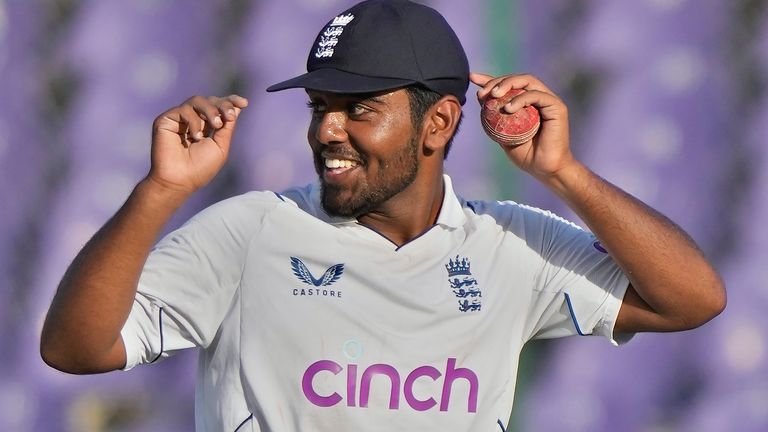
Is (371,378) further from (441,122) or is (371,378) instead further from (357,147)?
(441,122)

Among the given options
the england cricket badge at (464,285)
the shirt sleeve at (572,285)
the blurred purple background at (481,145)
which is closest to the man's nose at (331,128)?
the england cricket badge at (464,285)

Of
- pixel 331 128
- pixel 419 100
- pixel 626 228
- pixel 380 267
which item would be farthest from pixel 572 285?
pixel 331 128

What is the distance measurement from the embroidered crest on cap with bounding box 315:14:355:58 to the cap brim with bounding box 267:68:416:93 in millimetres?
56

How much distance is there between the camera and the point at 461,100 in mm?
3223

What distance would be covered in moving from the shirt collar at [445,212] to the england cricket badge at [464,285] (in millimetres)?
103

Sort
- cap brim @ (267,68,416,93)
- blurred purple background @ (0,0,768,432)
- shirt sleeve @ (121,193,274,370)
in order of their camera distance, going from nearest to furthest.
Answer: shirt sleeve @ (121,193,274,370)
cap brim @ (267,68,416,93)
blurred purple background @ (0,0,768,432)

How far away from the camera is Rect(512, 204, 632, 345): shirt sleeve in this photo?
→ 3.06 meters

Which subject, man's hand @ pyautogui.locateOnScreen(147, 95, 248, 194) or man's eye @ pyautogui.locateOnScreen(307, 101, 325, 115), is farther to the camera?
man's eye @ pyautogui.locateOnScreen(307, 101, 325, 115)

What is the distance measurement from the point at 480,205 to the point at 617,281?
395mm

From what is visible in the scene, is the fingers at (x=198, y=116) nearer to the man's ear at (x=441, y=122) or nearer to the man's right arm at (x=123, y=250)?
the man's right arm at (x=123, y=250)

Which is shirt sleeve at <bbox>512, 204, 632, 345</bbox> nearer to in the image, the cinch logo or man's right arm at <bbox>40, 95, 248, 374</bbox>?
the cinch logo

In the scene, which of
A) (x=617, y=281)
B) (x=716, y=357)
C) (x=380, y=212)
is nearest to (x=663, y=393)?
(x=716, y=357)

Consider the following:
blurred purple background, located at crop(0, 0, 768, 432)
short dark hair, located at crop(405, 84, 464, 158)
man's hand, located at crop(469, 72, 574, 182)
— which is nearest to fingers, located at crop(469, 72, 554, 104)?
man's hand, located at crop(469, 72, 574, 182)

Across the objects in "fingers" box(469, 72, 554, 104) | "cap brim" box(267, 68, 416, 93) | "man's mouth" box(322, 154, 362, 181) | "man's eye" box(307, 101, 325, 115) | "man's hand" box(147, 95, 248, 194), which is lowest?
"man's hand" box(147, 95, 248, 194)
